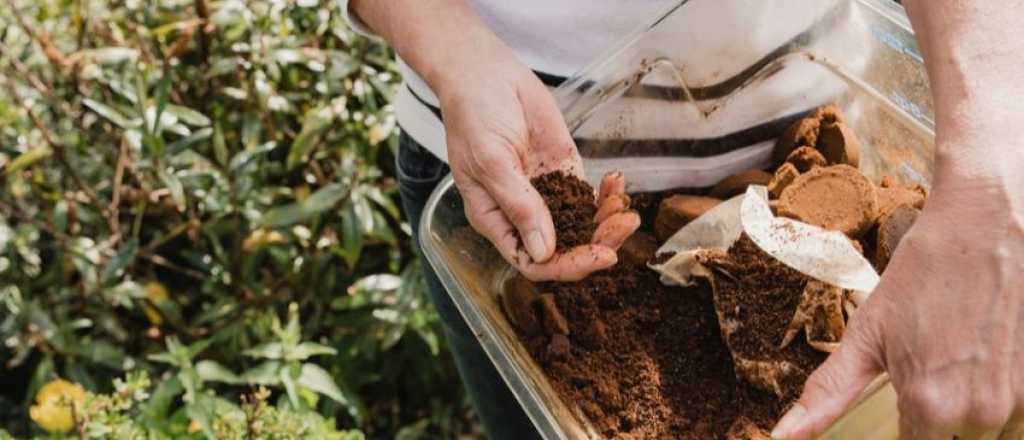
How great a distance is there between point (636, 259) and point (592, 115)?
16 centimetres

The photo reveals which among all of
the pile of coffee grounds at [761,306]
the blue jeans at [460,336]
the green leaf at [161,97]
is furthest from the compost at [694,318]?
the green leaf at [161,97]

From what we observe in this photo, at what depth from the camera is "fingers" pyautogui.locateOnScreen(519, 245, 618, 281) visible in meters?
0.91

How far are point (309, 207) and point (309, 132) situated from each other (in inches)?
5.6

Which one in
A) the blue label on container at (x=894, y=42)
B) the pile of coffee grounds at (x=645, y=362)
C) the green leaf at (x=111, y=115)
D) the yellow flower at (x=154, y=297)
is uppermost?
the blue label on container at (x=894, y=42)

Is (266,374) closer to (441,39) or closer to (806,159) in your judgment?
(441,39)

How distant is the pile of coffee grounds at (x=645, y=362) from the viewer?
86 cm

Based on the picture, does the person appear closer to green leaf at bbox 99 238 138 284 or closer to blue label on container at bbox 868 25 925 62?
blue label on container at bbox 868 25 925 62

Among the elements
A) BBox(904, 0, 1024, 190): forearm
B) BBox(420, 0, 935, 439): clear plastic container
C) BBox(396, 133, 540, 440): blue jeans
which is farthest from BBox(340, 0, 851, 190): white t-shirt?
BBox(904, 0, 1024, 190): forearm

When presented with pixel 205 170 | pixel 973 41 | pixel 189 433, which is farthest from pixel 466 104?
pixel 205 170

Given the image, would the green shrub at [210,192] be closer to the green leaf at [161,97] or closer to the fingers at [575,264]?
the green leaf at [161,97]

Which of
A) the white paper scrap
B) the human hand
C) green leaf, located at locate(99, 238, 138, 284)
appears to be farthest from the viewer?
green leaf, located at locate(99, 238, 138, 284)

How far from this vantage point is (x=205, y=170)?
1889 mm

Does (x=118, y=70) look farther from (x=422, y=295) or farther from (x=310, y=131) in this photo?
(x=422, y=295)

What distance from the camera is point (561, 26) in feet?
3.56
